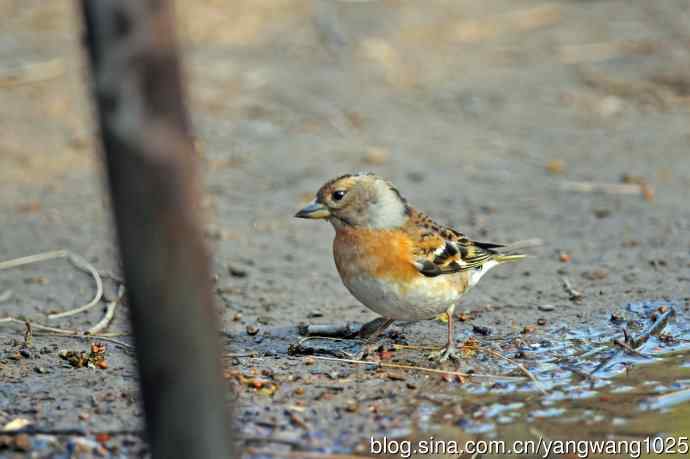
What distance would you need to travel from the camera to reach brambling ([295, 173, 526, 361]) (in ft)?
20.2

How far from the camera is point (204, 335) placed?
3.66m

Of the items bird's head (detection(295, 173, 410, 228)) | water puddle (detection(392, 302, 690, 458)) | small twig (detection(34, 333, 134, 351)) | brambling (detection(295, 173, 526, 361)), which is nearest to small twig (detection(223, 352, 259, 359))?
Answer: small twig (detection(34, 333, 134, 351))

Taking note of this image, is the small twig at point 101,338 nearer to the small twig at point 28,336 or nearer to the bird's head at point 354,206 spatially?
the small twig at point 28,336

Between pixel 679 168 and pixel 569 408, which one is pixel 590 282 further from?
pixel 679 168

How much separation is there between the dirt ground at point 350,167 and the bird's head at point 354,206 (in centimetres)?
85

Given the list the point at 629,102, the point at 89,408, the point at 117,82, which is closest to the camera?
the point at 117,82

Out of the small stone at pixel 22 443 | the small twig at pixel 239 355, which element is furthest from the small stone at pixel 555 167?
the small stone at pixel 22 443

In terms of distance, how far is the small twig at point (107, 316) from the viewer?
6.86m

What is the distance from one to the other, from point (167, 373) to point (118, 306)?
3862 mm

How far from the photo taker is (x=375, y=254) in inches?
244

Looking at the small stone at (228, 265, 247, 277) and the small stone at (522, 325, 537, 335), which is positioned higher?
the small stone at (228, 265, 247, 277)

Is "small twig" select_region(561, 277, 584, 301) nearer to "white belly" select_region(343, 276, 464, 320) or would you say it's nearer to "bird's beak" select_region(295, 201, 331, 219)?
"white belly" select_region(343, 276, 464, 320)

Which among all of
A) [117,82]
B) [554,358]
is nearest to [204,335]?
[117,82]

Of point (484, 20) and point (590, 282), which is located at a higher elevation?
point (484, 20)
